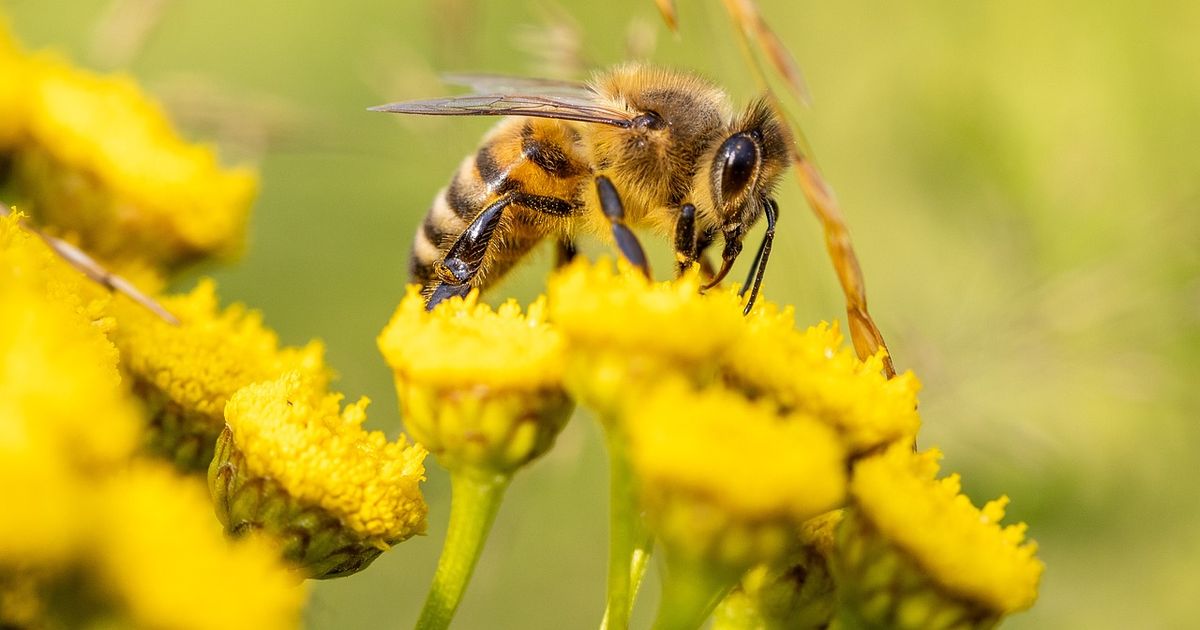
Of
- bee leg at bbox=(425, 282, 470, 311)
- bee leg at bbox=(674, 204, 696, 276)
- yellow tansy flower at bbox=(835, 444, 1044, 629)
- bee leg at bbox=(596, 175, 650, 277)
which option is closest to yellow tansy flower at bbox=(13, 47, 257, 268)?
bee leg at bbox=(425, 282, 470, 311)

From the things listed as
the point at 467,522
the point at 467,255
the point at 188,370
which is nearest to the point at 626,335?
the point at 467,522

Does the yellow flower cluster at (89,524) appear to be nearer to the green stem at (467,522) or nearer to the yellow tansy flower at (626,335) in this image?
the yellow tansy flower at (626,335)

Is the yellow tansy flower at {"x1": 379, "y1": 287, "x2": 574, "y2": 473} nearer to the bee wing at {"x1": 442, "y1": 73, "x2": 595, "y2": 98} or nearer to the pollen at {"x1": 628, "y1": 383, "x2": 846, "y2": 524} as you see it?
the pollen at {"x1": 628, "y1": 383, "x2": 846, "y2": 524}

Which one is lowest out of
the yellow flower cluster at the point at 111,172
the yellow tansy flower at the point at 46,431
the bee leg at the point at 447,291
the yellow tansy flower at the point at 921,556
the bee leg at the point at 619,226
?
the yellow flower cluster at the point at 111,172

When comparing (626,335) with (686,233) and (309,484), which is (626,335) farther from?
(686,233)

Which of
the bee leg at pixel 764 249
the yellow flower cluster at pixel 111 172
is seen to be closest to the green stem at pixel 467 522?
the bee leg at pixel 764 249

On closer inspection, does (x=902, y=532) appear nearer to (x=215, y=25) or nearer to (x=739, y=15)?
(x=739, y=15)
